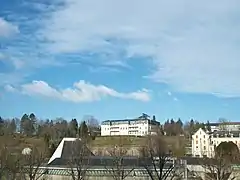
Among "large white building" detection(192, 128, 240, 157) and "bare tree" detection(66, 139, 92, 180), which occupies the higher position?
"large white building" detection(192, 128, 240, 157)

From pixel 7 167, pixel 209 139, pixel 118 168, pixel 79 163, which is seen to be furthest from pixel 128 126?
pixel 118 168

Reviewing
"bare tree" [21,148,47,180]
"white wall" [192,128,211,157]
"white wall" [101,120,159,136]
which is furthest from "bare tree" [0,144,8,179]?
"white wall" [101,120,159,136]

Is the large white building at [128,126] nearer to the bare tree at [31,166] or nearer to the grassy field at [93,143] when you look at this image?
the grassy field at [93,143]

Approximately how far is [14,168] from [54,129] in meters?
58.2

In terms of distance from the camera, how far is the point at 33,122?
106 metres

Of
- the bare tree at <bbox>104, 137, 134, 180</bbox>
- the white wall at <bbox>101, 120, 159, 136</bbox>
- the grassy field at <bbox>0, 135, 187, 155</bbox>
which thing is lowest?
the bare tree at <bbox>104, 137, 134, 180</bbox>

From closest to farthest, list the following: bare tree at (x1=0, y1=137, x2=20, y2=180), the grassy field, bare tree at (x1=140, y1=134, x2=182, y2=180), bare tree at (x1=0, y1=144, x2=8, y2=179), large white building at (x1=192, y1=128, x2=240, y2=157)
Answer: bare tree at (x1=140, y1=134, x2=182, y2=180), bare tree at (x1=0, y1=144, x2=8, y2=179), bare tree at (x1=0, y1=137, x2=20, y2=180), the grassy field, large white building at (x1=192, y1=128, x2=240, y2=157)

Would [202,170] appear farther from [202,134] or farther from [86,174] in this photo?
[202,134]

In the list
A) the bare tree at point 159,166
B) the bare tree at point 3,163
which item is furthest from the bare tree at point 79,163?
the bare tree at point 3,163

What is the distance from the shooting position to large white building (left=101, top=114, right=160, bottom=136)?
122 metres

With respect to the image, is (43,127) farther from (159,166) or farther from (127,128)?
(159,166)

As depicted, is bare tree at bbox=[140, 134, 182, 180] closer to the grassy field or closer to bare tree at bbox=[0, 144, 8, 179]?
bare tree at bbox=[0, 144, 8, 179]

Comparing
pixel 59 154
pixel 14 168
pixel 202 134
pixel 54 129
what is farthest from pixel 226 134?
pixel 14 168

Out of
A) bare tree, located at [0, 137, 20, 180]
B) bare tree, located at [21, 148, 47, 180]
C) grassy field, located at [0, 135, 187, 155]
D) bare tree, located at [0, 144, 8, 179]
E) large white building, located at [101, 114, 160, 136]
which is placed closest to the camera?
bare tree, located at [0, 144, 8, 179]
